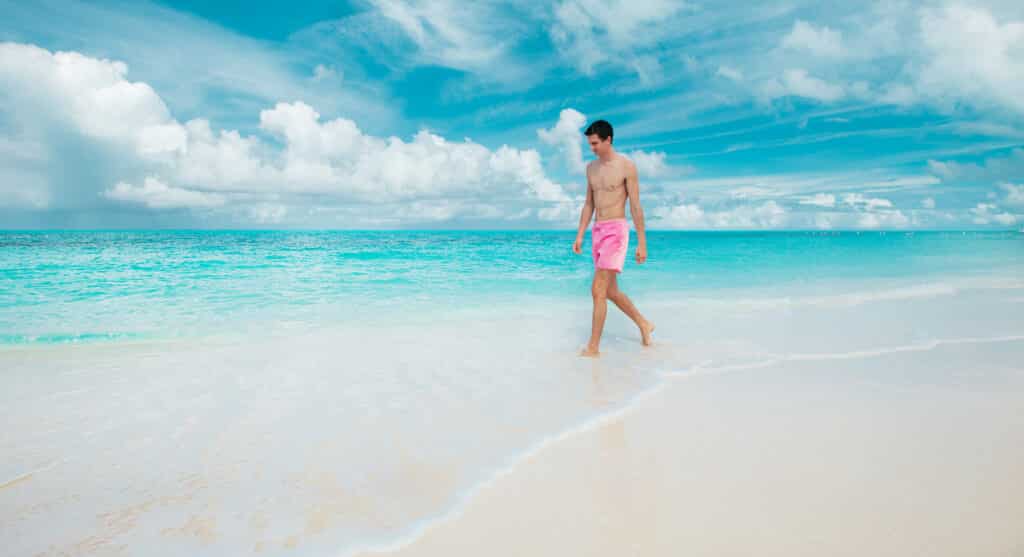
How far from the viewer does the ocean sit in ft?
7.67

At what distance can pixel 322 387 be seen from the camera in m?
A: 4.14

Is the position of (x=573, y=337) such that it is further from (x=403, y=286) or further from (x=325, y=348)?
(x=403, y=286)

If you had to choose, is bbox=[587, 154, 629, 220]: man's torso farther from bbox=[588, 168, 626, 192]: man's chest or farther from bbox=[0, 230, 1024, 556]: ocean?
bbox=[0, 230, 1024, 556]: ocean

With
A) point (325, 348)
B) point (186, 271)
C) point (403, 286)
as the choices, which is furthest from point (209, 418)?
point (186, 271)

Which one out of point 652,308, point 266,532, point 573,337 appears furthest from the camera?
point 652,308

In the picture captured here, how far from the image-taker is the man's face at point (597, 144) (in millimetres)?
5066

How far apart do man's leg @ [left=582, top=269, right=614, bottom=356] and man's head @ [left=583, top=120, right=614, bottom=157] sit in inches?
50.0

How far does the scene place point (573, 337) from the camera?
6152 millimetres

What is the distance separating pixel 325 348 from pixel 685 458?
414 cm

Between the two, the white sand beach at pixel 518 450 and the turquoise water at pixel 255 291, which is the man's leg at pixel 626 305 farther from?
the turquoise water at pixel 255 291

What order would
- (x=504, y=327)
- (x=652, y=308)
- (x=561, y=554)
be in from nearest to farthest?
(x=561, y=554)
(x=504, y=327)
(x=652, y=308)

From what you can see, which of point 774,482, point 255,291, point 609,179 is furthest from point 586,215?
point 255,291

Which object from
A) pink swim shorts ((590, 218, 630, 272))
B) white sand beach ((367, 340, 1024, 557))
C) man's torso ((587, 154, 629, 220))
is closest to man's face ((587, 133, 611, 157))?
man's torso ((587, 154, 629, 220))

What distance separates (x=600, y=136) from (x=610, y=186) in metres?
0.54
